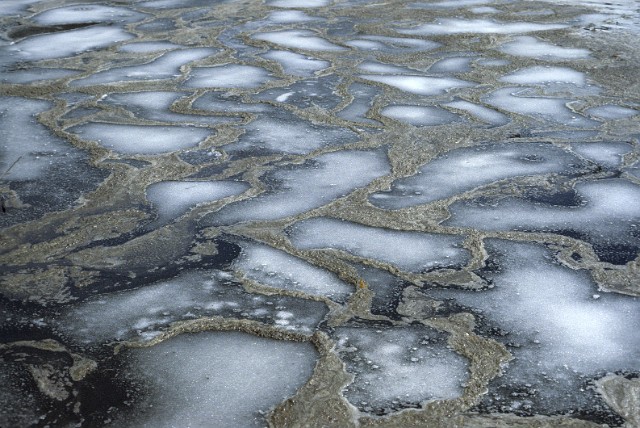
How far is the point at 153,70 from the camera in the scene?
5.71m

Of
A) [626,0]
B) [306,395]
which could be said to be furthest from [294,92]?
[626,0]

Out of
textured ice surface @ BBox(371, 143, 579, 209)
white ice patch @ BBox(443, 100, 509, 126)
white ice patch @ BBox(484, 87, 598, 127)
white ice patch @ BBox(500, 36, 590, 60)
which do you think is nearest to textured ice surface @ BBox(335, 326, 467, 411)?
textured ice surface @ BBox(371, 143, 579, 209)

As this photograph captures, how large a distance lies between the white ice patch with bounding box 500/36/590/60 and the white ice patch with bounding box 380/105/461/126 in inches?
64.5

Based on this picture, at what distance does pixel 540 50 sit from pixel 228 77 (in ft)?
7.84

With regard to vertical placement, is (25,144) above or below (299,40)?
above

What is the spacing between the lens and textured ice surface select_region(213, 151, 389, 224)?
347 centimetres

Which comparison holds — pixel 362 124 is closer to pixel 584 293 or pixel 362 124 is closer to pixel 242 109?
pixel 242 109

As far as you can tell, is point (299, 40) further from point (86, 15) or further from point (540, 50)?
point (86, 15)

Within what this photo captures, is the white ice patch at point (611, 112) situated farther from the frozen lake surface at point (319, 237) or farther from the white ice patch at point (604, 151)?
the white ice patch at point (604, 151)

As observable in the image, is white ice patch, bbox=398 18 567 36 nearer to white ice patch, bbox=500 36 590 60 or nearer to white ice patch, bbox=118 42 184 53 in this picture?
white ice patch, bbox=500 36 590 60

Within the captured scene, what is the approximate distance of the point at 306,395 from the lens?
2258 mm

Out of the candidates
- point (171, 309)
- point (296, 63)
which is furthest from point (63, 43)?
point (171, 309)

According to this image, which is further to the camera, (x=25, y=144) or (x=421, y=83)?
(x=421, y=83)

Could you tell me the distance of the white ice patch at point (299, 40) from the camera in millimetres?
6414
